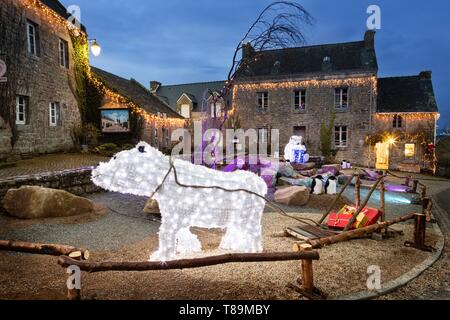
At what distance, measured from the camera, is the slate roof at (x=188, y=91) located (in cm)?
3191

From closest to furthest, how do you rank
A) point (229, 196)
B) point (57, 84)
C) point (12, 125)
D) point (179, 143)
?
1. point (229, 196)
2. point (12, 125)
3. point (57, 84)
4. point (179, 143)

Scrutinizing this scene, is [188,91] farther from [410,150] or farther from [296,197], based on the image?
[296,197]

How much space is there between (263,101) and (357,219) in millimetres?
20272

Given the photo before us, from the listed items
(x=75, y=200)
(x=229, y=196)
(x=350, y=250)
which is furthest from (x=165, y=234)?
(x=75, y=200)

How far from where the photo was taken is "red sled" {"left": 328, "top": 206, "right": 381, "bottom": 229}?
238 inches

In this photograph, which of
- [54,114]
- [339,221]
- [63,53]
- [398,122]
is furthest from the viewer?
[398,122]

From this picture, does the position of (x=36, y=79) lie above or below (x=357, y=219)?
above

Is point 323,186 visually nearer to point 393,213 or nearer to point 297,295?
point 393,213

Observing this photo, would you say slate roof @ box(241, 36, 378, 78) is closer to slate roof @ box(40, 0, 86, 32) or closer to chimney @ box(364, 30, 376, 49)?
chimney @ box(364, 30, 376, 49)

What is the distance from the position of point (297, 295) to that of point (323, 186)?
7183 millimetres

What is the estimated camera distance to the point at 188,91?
33156 mm

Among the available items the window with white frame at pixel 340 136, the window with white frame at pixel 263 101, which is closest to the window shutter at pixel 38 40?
the window with white frame at pixel 263 101

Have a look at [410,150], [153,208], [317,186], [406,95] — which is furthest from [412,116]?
[153,208]

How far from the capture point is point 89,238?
18.5 feet
